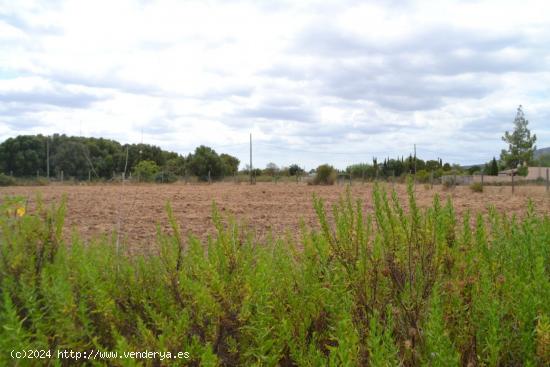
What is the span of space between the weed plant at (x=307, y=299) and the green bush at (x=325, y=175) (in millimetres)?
41990

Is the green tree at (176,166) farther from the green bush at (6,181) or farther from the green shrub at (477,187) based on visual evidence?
the green shrub at (477,187)

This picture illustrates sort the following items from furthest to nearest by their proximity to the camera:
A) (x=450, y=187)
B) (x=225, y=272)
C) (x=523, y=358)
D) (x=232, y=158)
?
1. (x=232, y=158)
2. (x=450, y=187)
3. (x=225, y=272)
4. (x=523, y=358)

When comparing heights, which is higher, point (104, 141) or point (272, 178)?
point (104, 141)

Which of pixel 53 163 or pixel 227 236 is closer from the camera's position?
pixel 227 236

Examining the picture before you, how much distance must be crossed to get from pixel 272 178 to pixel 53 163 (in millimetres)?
23300

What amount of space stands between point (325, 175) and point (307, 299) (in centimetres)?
4287

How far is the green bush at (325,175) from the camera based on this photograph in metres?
45.3

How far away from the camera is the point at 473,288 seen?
2.60m

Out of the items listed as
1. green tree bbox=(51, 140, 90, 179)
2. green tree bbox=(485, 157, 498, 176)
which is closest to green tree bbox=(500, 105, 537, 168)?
green tree bbox=(485, 157, 498, 176)

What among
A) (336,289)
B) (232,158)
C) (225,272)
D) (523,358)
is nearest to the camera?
(523,358)

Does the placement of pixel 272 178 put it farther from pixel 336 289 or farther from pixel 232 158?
pixel 336 289

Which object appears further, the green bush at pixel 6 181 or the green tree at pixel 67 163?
the green tree at pixel 67 163

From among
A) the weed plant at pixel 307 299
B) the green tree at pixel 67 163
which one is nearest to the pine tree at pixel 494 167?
the green tree at pixel 67 163

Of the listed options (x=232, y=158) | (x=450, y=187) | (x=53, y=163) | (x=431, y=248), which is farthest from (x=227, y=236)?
(x=232, y=158)
